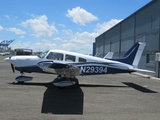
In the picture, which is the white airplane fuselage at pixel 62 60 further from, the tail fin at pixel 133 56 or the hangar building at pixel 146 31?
the hangar building at pixel 146 31

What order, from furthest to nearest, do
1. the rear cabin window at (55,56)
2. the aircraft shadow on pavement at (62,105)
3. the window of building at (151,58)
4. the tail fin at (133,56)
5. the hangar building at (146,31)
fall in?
the window of building at (151,58) → the hangar building at (146,31) → the tail fin at (133,56) → the rear cabin window at (55,56) → the aircraft shadow on pavement at (62,105)

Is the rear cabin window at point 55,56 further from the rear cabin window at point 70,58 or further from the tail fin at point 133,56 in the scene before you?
the tail fin at point 133,56

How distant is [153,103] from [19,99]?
503 cm

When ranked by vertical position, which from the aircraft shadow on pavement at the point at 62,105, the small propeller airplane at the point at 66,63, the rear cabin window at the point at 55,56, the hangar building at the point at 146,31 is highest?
the hangar building at the point at 146,31

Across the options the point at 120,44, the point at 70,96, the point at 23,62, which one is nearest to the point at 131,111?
the point at 70,96

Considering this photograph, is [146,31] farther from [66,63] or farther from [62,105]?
[62,105]

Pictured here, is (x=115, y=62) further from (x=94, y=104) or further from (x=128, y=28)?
(x=128, y=28)

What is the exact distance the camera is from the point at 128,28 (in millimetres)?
28141

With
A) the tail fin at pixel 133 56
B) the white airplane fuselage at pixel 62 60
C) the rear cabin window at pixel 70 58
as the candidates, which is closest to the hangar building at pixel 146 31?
the tail fin at pixel 133 56

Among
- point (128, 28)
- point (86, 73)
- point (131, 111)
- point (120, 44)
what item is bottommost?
point (131, 111)

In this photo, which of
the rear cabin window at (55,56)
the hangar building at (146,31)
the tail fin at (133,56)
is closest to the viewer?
the rear cabin window at (55,56)

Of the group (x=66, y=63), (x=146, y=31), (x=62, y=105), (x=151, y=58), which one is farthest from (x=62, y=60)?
(x=146, y=31)

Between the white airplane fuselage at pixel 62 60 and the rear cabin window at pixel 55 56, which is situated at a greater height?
the rear cabin window at pixel 55 56

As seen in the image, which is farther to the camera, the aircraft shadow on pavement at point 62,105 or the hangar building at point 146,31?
the hangar building at point 146,31
